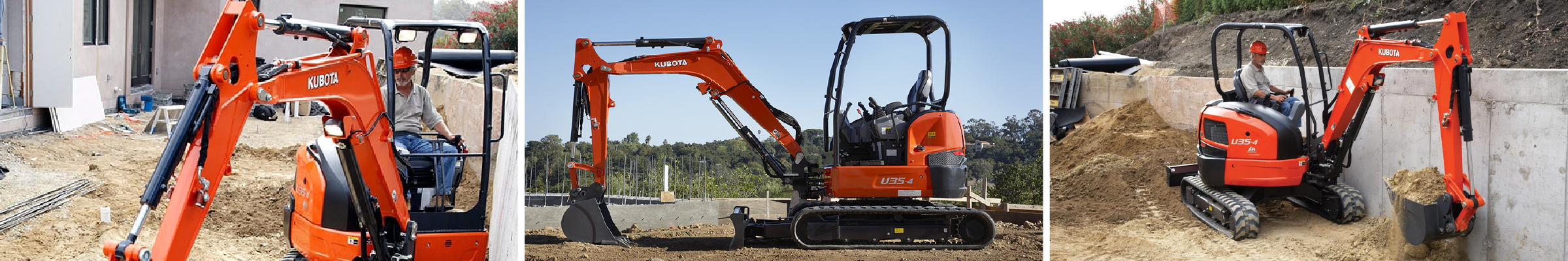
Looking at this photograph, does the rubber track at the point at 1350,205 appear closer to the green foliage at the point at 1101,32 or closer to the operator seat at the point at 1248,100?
the operator seat at the point at 1248,100

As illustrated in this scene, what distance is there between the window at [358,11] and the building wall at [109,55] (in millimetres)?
2480

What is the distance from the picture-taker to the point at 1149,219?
7469mm

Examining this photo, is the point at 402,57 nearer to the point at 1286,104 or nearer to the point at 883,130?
the point at 883,130

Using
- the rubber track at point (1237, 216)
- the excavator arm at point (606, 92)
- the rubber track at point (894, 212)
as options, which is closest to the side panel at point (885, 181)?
the rubber track at point (894, 212)

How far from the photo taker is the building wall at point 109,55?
431 inches

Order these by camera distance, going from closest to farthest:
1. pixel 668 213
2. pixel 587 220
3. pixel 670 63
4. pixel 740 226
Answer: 1. pixel 740 226
2. pixel 587 220
3. pixel 670 63
4. pixel 668 213

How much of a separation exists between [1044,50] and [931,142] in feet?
7.05

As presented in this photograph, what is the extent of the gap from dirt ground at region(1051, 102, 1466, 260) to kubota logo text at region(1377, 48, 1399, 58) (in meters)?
0.99

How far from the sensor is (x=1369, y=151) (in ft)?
21.6

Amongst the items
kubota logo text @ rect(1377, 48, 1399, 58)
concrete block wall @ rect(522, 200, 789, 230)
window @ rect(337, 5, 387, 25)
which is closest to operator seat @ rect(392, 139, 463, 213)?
concrete block wall @ rect(522, 200, 789, 230)

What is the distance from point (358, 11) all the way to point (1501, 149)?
13.0 m

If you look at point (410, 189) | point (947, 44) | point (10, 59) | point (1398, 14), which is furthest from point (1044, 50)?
point (10, 59)

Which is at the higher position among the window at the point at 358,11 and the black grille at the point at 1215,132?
the window at the point at 358,11

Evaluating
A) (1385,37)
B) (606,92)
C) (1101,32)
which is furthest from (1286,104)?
(606,92)
